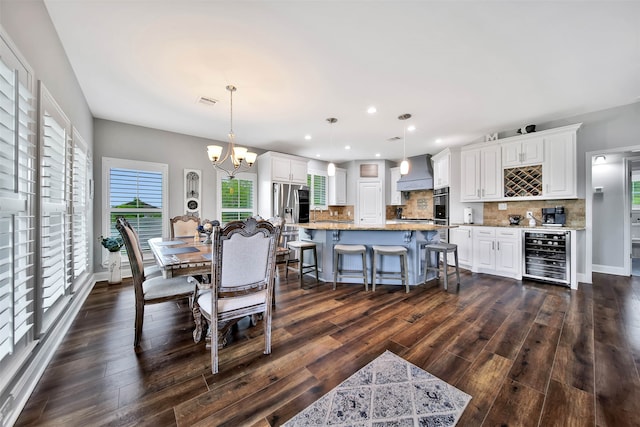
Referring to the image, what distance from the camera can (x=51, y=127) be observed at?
1858mm

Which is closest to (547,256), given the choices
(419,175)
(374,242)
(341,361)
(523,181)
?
(523,181)

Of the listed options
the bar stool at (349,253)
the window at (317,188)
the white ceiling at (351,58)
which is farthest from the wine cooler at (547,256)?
the window at (317,188)

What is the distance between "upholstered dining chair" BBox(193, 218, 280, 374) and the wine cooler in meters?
4.33

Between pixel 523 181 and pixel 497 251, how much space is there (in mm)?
1329

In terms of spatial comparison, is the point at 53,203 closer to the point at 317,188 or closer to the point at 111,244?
the point at 111,244

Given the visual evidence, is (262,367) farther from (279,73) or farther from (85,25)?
(85,25)

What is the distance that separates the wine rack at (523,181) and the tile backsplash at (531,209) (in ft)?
0.88

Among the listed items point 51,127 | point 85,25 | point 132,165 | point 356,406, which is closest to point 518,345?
point 356,406

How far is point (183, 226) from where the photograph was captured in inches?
148

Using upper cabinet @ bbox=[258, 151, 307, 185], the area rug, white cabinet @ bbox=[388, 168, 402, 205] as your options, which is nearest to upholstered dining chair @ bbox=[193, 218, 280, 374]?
the area rug

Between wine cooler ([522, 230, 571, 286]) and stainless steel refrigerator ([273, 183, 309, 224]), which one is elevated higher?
stainless steel refrigerator ([273, 183, 309, 224])

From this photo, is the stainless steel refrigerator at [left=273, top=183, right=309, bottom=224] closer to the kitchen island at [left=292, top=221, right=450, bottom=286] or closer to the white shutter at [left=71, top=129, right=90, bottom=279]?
the kitchen island at [left=292, top=221, right=450, bottom=286]

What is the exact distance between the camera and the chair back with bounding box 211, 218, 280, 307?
164 cm

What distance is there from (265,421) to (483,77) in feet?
11.8
